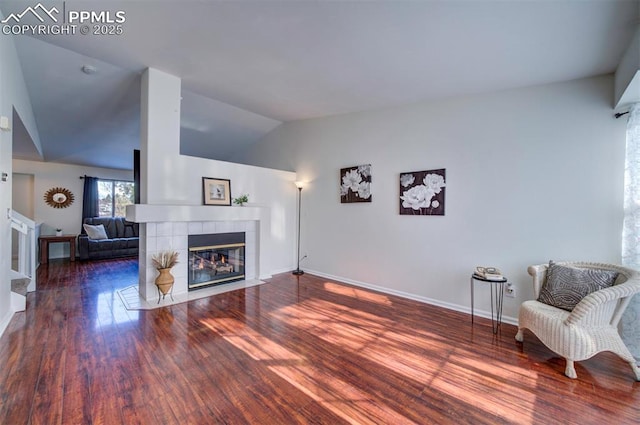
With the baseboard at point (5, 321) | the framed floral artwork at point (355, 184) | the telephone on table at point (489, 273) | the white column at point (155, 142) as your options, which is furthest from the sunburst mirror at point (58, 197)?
the telephone on table at point (489, 273)

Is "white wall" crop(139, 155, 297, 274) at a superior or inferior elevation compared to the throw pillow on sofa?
superior

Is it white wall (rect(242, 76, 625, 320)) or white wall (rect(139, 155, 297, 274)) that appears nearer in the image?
white wall (rect(242, 76, 625, 320))

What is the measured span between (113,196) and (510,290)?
9450mm

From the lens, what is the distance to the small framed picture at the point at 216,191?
412 centimetres

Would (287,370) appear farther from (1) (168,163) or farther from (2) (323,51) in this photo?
(1) (168,163)

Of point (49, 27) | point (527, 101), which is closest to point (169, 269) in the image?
point (49, 27)

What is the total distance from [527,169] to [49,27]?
515 cm

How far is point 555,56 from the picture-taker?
2.46 m

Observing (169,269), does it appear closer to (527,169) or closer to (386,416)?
(386,416)

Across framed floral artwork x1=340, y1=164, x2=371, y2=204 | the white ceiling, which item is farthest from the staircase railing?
framed floral artwork x1=340, y1=164, x2=371, y2=204

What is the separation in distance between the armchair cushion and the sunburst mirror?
967 cm

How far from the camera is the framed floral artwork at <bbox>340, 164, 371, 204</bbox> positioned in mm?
4355

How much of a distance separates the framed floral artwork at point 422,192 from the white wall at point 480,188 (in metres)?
0.09

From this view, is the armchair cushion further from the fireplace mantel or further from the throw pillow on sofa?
the throw pillow on sofa
